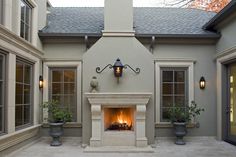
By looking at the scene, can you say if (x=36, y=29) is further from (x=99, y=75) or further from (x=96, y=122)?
(x=96, y=122)

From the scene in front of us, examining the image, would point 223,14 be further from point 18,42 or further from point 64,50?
point 18,42

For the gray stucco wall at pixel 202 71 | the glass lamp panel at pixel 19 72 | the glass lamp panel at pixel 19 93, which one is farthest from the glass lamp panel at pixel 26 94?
the gray stucco wall at pixel 202 71

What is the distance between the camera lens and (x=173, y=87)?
800cm

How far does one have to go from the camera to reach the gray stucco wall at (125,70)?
→ 6.82 metres

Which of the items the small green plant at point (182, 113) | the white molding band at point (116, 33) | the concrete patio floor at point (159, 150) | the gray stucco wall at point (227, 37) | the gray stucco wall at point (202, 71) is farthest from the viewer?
the gray stucco wall at point (202, 71)

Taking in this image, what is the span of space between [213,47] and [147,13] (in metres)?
2.81

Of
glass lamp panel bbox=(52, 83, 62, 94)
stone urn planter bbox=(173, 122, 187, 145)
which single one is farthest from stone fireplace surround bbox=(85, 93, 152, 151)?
glass lamp panel bbox=(52, 83, 62, 94)

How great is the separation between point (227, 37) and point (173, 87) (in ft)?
6.64

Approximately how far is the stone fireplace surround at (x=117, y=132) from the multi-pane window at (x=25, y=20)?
2.21 m

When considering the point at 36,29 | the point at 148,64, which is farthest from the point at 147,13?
the point at 36,29

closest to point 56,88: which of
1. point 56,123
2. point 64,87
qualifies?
point 64,87

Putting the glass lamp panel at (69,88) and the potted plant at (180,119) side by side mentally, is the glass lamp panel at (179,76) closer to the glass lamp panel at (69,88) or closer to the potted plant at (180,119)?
the potted plant at (180,119)

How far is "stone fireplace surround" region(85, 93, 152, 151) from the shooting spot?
21.3ft

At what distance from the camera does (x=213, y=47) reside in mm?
7984
